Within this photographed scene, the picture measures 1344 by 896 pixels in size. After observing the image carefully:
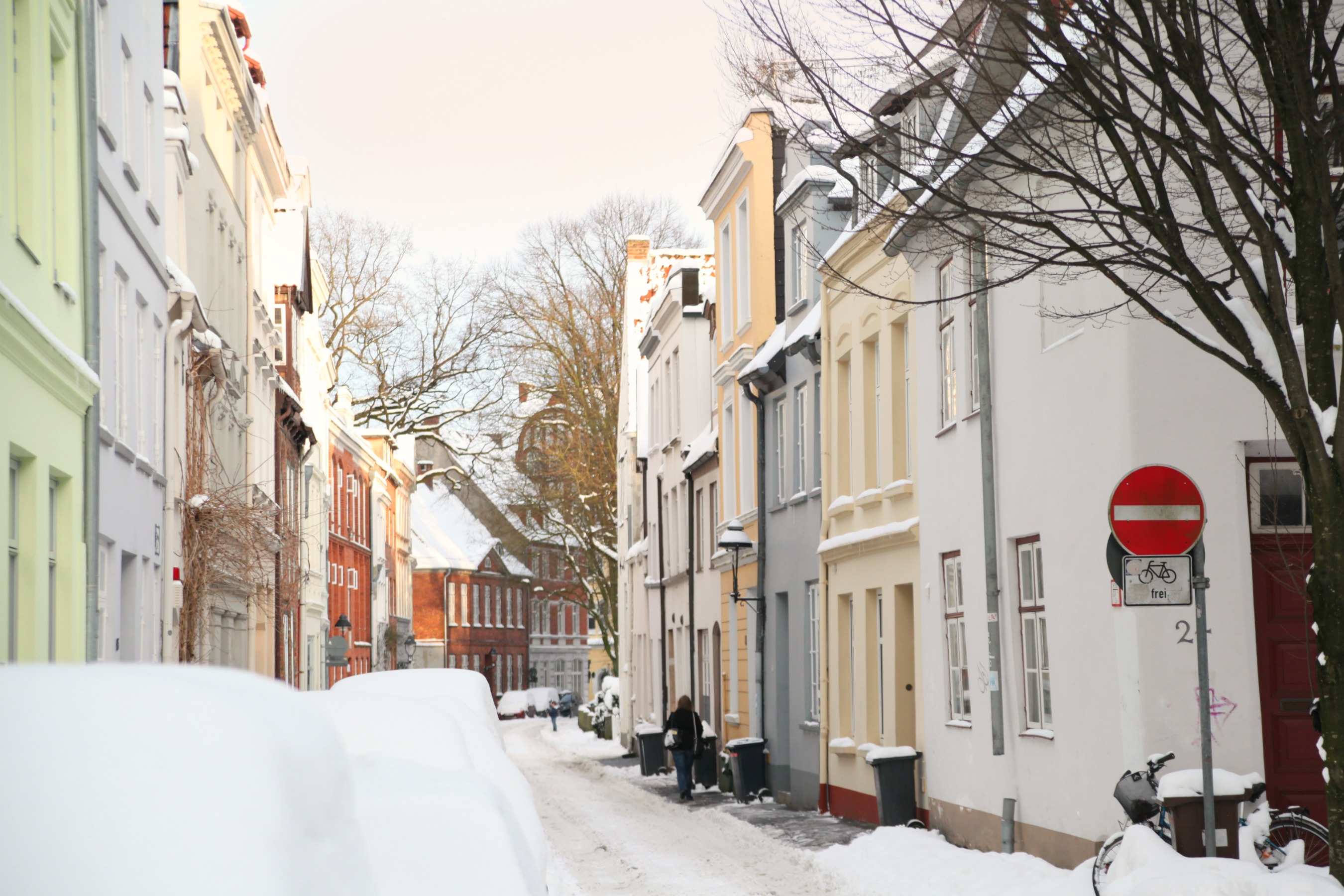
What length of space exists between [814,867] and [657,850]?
2757 mm

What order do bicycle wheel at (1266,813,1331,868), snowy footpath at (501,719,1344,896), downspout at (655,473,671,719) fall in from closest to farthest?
snowy footpath at (501,719,1344,896) < bicycle wheel at (1266,813,1331,868) < downspout at (655,473,671,719)

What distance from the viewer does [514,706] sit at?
73250 mm

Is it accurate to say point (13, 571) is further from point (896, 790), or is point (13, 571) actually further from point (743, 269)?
point (743, 269)

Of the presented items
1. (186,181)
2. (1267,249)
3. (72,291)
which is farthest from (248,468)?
(1267,249)

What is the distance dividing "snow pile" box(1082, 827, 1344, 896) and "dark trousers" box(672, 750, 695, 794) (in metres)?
14.4

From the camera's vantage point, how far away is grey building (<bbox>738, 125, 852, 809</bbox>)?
21.6 meters

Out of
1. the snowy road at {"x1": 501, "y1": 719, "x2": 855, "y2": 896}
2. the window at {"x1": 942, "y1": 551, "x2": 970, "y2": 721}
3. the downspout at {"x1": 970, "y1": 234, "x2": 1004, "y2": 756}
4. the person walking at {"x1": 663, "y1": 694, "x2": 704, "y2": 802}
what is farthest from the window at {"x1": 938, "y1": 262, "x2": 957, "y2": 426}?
the person walking at {"x1": 663, "y1": 694, "x2": 704, "y2": 802}

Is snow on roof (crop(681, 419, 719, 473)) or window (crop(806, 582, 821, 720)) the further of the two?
snow on roof (crop(681, 419, 719, 473))

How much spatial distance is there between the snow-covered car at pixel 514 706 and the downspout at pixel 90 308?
194 feet

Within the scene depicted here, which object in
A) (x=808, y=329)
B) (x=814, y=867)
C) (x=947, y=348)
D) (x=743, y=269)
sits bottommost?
(x=814, y=867)

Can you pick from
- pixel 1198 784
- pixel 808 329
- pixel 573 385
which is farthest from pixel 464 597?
pixel 1198 784

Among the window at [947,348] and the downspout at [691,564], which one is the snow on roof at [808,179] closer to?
the window at [947,348]

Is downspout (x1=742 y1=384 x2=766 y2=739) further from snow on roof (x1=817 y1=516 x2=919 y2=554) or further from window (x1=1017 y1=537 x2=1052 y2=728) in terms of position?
window (x1=1017 y1=537 x2=1052 y2=728)

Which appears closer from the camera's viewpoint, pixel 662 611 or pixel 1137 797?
pixel 1137 797
